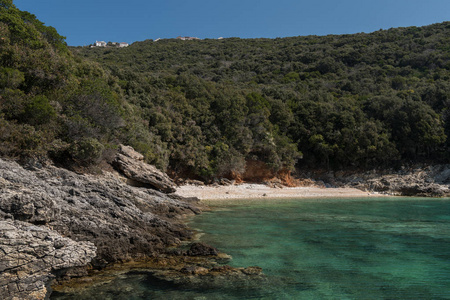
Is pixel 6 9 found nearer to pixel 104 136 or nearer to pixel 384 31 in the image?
pixel 104 136

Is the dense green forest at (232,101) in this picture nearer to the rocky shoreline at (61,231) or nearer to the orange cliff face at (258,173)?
the orange cliff face at (258,173)

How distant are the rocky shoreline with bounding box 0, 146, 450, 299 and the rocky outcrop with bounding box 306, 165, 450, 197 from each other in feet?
100

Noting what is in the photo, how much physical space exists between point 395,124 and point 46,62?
41275 mm

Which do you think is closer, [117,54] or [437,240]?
[437,240]

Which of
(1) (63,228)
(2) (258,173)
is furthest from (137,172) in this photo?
(2) (258,173)

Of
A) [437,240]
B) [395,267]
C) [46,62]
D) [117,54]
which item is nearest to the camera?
[395,267]

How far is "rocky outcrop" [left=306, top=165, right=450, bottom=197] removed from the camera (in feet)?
113

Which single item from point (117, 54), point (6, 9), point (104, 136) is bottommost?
point (104, 136)

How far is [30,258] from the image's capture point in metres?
6.52

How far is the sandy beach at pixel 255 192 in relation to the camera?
27350mm

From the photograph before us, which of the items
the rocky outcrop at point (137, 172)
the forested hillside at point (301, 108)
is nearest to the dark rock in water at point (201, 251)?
the rocky outcrop at point (137, 172)

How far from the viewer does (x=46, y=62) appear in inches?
645

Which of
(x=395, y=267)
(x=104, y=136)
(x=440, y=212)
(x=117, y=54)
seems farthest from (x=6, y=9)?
(x=117, y=54)

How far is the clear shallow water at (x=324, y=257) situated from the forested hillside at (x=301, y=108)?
13781 mm
